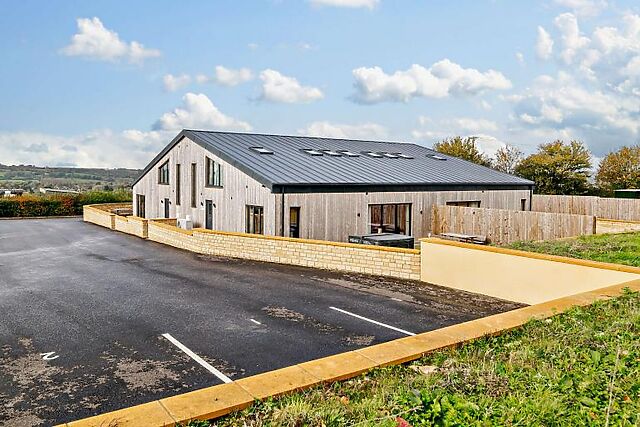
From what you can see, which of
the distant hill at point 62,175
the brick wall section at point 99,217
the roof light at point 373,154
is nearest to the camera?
the roof light at point 373,154

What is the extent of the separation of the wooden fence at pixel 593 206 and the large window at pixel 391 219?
937 cm

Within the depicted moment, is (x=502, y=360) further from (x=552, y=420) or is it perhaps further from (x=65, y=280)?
(x=65, y=280)

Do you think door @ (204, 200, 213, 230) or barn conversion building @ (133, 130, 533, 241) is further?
A: door @ (204, 200, 213, 230)

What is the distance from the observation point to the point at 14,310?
11211mm

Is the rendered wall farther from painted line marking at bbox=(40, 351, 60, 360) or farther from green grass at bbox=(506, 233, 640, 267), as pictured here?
painted line marking at bbox=(40, 351, 60, 360)

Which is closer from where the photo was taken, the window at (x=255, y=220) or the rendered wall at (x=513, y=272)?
the rendered wall at (x=513, y=272)

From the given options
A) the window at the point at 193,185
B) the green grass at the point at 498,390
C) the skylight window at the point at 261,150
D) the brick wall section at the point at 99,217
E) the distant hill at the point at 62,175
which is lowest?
the green grass at the point at 498,390

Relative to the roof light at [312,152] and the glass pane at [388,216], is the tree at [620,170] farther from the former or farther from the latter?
the roof light at [312,152]

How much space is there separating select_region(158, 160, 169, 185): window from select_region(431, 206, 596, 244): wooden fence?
46.3ft

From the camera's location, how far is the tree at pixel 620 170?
4141 cm

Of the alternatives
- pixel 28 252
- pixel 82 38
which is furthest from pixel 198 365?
pixel 82 38

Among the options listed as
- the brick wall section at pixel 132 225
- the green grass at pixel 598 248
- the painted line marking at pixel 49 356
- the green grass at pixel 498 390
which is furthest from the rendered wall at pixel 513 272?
the brick wall section at pixel 132 225

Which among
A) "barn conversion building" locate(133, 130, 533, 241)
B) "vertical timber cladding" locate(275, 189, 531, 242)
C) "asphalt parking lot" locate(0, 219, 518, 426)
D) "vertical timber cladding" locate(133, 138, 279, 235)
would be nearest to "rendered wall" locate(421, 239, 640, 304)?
"asphalt parking lot" locate(0, 219, 518, 426)

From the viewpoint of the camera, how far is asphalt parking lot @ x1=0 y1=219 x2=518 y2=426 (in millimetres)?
6750
